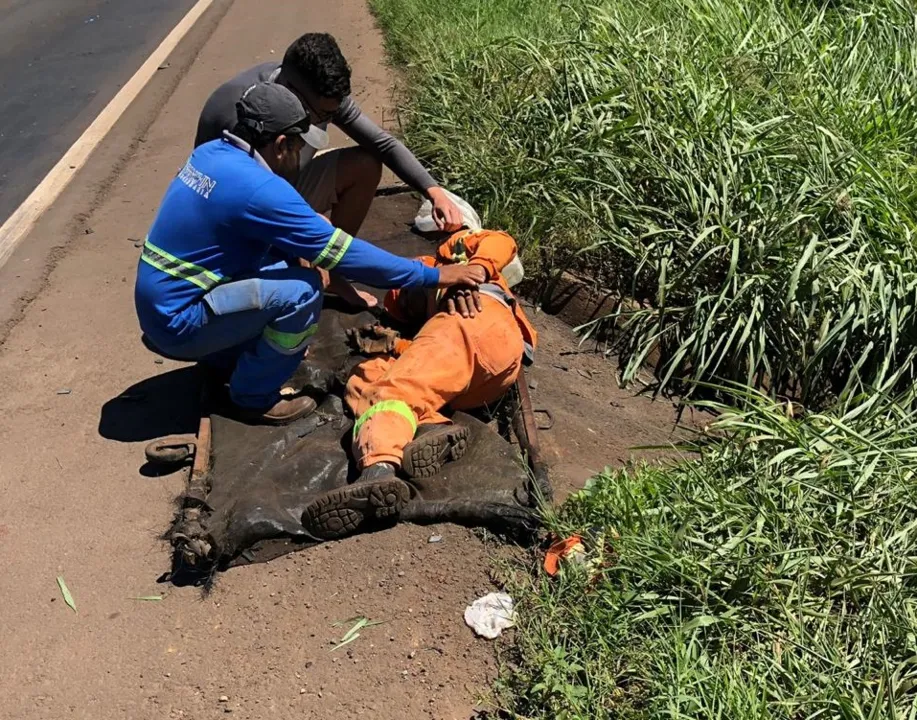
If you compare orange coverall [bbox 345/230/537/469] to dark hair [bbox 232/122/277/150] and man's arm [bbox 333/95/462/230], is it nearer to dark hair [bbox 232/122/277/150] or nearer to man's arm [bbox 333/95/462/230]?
man's arm [bbox 333/95/462/230]

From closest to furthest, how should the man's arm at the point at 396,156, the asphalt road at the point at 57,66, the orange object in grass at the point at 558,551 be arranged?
the orange object in grass at the point at 558,551 < the man's arm at the point at 396,156 < the asphalt road at the point at 57,66

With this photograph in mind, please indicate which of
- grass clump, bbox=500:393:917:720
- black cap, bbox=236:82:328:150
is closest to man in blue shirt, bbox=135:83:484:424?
black cap, bbox=236:82:328:150

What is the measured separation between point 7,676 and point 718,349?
3.15 meters

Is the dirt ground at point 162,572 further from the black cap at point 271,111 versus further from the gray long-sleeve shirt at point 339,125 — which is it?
the black cap at point 271,111

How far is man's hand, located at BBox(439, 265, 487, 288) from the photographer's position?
3.77m

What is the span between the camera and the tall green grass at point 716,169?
417 centimetres

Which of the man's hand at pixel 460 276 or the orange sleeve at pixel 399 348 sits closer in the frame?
the man's hand at pixel 460 276

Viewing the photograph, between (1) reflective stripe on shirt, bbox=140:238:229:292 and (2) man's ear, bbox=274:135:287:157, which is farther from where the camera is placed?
(1) reflective stripe on shirt, bbox=140:238:229:292

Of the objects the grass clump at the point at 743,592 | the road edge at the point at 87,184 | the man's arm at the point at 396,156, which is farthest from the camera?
the road edge at the point at 87,184

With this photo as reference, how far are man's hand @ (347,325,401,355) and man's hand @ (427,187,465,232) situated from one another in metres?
0.69

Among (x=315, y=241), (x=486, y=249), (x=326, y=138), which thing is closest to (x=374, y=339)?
(x=486, y=249)

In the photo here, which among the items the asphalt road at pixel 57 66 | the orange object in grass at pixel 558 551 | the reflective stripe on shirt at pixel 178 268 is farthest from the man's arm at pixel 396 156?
the asphalt road at pixel 57 66

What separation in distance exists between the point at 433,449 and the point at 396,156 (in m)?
1.70

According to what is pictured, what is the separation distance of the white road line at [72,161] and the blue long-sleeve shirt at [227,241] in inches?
105
